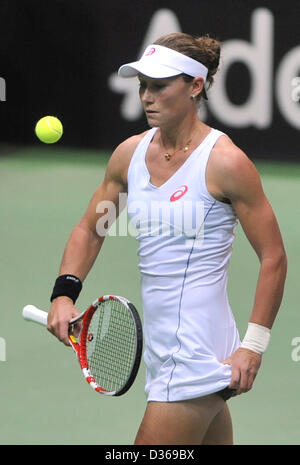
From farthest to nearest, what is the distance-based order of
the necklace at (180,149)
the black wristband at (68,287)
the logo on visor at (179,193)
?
the black wristband at (68,287) < the necklace at (180,149) < the logo on visor at (179,193)

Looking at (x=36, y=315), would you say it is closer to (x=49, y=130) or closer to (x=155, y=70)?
(x=155, y=70)

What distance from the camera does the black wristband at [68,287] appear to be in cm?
373

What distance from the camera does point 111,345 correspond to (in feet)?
11.6

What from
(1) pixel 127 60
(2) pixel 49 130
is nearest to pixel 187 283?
(2) pixel 49 130

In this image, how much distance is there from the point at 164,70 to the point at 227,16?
4.83 metres

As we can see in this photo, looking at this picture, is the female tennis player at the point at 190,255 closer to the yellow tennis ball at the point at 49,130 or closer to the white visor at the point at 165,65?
the white visor at the point at 165,65

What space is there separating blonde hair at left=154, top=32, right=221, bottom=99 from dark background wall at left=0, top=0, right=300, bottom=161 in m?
4.40

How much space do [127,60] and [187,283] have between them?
5.02 metres

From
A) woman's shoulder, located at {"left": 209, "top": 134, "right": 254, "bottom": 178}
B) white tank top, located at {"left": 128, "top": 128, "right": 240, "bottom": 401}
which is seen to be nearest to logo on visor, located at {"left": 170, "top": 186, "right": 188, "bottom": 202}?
white tank top, located at {"left": 128, "top": 128, "right": 240, "bottom": 401}

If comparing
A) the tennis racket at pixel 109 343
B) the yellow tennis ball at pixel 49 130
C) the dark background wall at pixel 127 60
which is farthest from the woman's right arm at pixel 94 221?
the dark background wall at pixel 127 60

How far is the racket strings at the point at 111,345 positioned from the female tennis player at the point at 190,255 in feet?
0.37

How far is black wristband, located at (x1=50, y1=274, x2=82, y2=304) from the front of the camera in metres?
3.73

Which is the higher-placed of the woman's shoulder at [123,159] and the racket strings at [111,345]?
the woman's shoulder at [123,159]

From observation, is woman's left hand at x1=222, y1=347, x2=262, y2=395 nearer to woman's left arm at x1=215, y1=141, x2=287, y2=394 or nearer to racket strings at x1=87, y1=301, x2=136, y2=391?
woman's left arm at x1=215, y1=141, x2=287, y2=394
